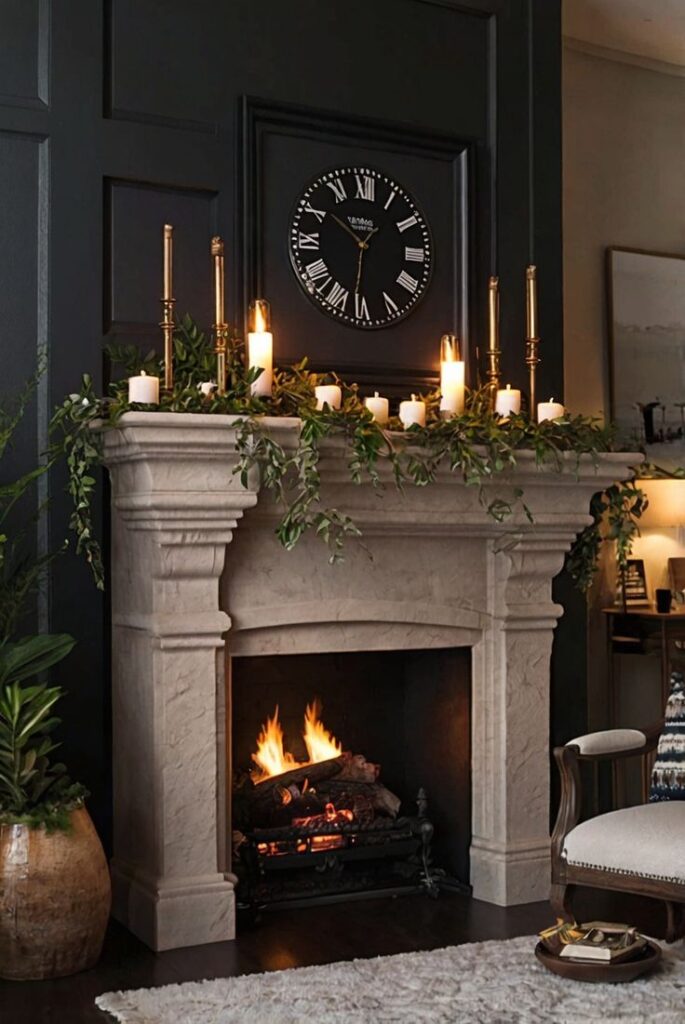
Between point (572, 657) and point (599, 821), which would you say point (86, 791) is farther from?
point (572, 657)

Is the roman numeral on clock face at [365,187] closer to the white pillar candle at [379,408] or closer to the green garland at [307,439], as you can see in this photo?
the green garland at [307,439]

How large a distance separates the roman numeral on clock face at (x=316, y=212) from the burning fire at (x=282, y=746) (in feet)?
5.55

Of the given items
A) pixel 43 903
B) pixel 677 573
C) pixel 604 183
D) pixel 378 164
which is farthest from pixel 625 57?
pixel 43 903

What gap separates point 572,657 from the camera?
4965 millimetres

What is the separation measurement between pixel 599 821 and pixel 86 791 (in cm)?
148

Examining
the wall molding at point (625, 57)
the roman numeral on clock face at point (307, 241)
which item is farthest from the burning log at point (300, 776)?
the wall molding at point (625, 57)

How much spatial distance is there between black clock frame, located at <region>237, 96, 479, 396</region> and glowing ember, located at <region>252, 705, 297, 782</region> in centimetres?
124

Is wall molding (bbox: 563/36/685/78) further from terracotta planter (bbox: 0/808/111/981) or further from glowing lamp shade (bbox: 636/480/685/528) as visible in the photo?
terracotta planter (bbox: 0/808/111/981)

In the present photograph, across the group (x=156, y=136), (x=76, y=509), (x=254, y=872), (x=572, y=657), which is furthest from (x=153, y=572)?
(x=572, y=657)

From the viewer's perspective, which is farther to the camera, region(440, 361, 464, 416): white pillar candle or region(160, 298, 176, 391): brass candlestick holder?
region(440, 361, 464, 416): white pillar candle

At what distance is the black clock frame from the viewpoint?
14.5 feet

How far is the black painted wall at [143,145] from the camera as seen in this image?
4121 mm

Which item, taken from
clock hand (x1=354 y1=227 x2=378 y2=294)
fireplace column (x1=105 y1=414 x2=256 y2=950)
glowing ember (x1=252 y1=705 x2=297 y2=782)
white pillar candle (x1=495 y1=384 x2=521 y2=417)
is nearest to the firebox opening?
glowing ember (x1=252 y1=705 x2=297 y2=782)

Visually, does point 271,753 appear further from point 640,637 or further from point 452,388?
point 640,637
